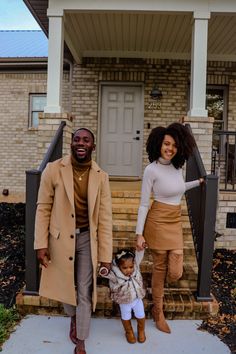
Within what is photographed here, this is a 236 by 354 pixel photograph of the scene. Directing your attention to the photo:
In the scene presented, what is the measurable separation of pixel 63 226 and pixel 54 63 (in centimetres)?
358

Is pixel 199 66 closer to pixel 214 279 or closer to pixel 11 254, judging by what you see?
pixel 214 279

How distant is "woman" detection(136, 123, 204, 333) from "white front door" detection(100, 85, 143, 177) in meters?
5.12

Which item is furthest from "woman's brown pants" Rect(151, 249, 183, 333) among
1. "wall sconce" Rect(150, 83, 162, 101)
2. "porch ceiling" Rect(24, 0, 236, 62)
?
"wall sconce" Rect(150, 83, 162, 101)

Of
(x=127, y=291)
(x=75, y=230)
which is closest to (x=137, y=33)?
(x=75, y=230)

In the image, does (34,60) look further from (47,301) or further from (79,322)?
(79,322)

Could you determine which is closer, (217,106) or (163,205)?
(163,205)

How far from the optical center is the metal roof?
33.9 feet

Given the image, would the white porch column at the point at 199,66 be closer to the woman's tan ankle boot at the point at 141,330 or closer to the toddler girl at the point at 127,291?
the toddler girl at the point at 127,291

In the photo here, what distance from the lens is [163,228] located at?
314 cm

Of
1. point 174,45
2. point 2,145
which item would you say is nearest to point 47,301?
point 174,45

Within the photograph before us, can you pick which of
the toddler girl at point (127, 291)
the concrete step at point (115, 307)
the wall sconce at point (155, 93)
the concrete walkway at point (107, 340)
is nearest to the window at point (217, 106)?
the wall sconce at point (155, 93)

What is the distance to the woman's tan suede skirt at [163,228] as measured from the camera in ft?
10.2

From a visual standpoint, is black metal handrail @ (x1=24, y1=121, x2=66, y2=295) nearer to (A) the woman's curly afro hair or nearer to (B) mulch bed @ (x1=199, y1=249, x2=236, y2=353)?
(A) the woman's curly afro hair

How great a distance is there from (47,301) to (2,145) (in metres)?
7.10
